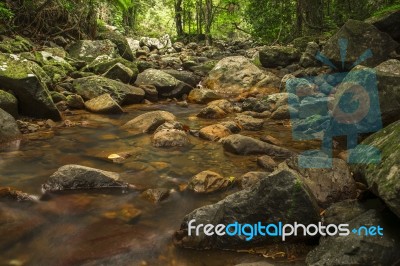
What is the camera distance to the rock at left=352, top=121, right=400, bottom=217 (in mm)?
2133

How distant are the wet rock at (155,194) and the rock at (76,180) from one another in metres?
0.39

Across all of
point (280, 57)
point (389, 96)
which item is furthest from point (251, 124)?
point (280, 57)

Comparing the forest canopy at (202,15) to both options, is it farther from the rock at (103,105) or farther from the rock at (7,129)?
the rock at (7,129)

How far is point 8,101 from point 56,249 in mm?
3802

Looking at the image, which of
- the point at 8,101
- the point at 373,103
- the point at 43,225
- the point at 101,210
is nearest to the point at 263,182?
the point at 101,210

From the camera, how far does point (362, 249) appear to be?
221 cm

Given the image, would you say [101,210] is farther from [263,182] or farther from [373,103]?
[373,103]

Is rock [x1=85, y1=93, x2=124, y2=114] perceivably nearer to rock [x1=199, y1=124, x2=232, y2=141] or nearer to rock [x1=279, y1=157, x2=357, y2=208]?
rock [x1=199, y1=124, x2=232, y2=141]

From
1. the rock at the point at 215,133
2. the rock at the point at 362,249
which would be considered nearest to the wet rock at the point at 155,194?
the rock at the point at 362,249

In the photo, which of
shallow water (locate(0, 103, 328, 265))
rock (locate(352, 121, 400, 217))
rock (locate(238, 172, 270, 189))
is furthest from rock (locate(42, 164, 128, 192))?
rock (locate(352, 121, 400, 217))

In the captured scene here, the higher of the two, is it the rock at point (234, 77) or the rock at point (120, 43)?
the rock at point (120, 43)

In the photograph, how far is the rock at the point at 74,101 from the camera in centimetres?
731

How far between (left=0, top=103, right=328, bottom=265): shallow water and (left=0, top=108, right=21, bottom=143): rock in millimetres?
284

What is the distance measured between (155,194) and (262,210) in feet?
4.44
